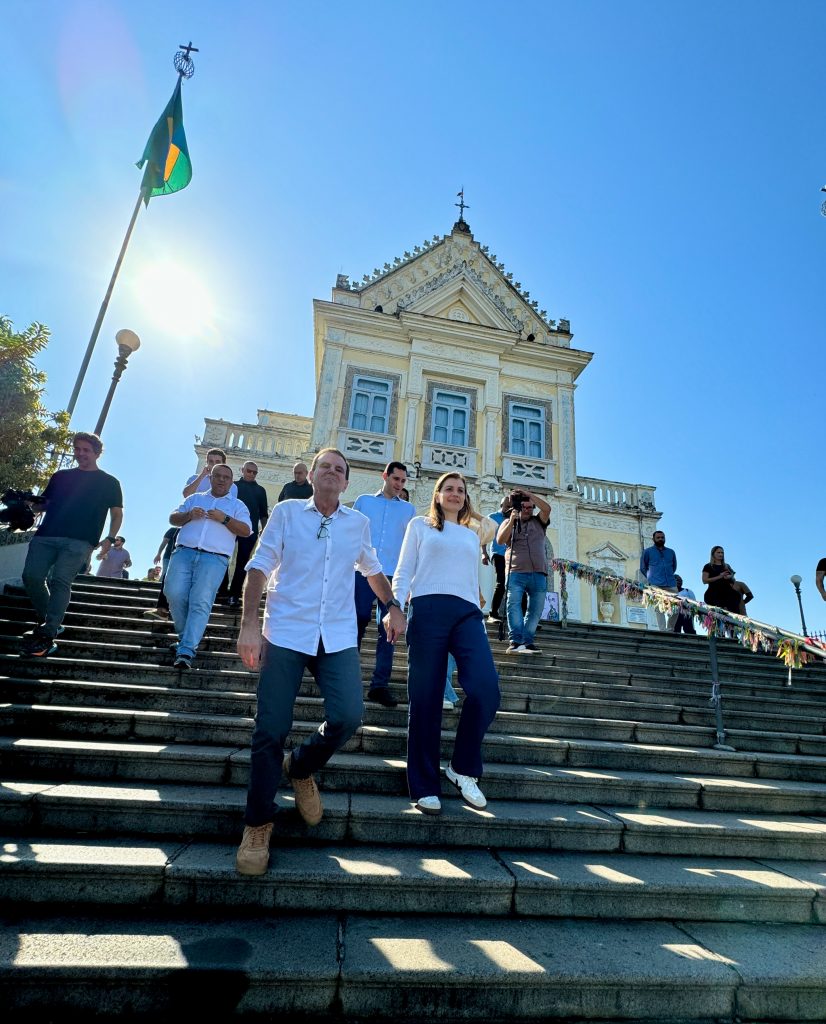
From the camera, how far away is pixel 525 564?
243 inches

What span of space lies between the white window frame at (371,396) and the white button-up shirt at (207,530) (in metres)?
10.9

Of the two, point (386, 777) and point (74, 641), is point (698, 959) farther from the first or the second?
point (74, 641)

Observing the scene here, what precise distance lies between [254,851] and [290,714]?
60 cm

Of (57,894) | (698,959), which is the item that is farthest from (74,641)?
(698,959)

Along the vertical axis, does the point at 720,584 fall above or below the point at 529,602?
above

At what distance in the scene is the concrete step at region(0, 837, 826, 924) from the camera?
2301 mm

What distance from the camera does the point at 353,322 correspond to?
17.0 meters

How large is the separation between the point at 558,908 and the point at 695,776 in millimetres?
2165

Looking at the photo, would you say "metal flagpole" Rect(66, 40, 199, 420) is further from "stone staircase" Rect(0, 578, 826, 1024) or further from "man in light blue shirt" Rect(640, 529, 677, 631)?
"man in light blue shirt" Rect(640, 529, 677, 631)

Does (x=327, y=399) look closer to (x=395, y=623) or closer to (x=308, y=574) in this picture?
(x=395, y=623)

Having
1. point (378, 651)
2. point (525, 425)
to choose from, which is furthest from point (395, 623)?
point (525, 425)

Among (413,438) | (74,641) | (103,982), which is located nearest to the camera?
(103,982)

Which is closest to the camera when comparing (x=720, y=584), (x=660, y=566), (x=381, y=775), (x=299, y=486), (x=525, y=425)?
(x=381, y=775)

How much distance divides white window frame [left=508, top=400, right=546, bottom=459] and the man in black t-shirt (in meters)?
13.2
